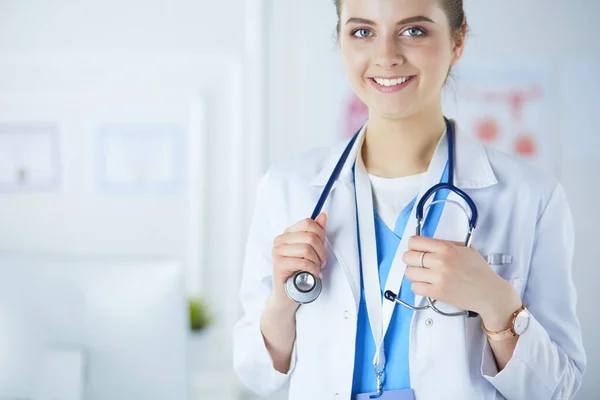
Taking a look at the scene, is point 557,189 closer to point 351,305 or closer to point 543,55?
point 351,305

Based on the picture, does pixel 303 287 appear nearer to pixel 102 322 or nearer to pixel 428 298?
pixel 428 298

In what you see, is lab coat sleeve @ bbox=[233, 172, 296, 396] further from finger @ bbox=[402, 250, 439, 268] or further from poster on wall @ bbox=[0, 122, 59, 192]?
poster on wall @ bbox=[0, 122, 59, 192]

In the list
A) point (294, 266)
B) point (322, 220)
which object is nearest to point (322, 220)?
point (322, 220)

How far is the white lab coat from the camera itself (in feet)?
3.52

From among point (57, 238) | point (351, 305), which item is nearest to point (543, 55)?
point (351, 305)

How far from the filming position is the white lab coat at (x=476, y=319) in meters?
1.07

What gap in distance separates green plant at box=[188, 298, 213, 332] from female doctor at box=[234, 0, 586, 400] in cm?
129

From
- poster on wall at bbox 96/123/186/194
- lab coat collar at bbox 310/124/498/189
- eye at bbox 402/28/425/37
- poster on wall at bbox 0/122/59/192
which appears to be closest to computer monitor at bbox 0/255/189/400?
lab coat collar at bbox 310/124/498/189

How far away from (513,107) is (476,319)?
5.55 ft

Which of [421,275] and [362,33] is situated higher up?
[362,33]

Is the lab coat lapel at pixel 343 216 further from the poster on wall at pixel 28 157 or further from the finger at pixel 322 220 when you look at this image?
the poster on wall at pixel 28 157

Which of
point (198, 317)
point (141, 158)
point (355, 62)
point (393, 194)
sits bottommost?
point (198, 317)

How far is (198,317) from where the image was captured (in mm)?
2506

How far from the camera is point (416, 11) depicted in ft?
3.59
